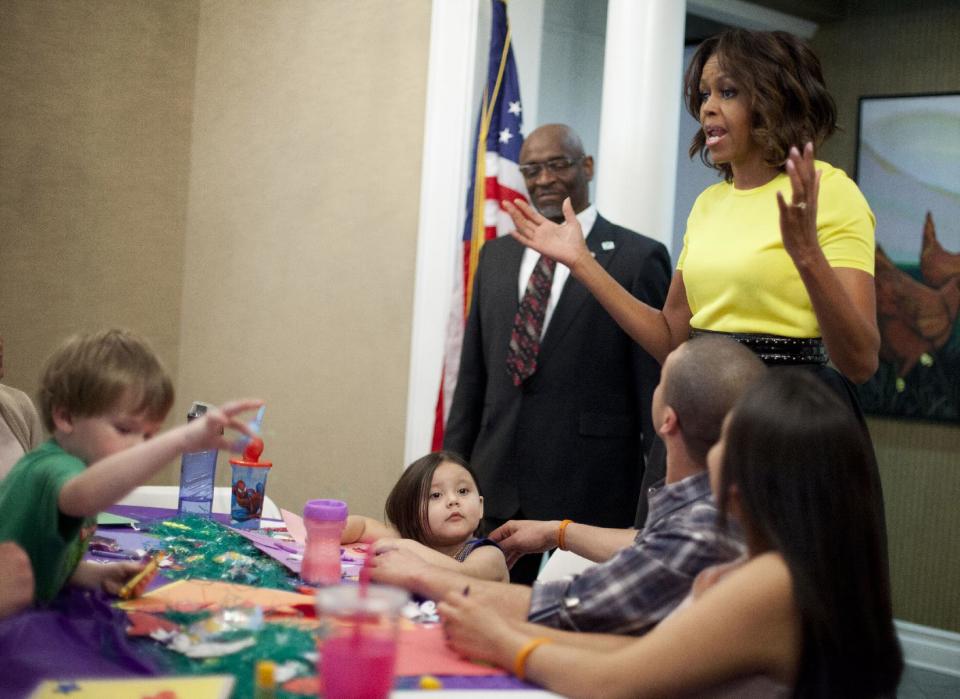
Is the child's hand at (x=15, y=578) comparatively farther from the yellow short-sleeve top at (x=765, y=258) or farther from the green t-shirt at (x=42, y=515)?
the yellow short-sleeve top at (x=765, y=258)

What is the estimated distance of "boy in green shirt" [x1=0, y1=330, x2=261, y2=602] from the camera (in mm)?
1316

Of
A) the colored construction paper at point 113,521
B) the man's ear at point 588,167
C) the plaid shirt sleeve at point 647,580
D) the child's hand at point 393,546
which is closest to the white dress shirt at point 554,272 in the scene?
the man's ear at point 588,167

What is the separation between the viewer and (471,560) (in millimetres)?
1960

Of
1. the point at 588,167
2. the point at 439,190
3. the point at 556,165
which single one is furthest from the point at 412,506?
the point at 439,190

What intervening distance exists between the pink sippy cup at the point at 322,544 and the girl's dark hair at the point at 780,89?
1.11 m

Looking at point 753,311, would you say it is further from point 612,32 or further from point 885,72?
point 885,72

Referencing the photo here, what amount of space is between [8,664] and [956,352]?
4.35 meters

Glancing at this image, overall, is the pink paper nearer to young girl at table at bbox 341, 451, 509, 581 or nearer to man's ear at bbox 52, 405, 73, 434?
young girl at table at bbox 341, 451, 509, 581

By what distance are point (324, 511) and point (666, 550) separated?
1.86 ft

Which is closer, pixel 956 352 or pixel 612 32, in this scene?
pixel 612 32

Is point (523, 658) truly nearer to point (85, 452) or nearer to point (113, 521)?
point (85, 452)

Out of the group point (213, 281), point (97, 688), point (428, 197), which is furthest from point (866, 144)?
point (97, 688)

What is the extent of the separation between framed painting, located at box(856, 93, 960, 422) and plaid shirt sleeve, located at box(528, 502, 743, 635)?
371 centimetres

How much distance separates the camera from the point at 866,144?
4965 millimetres
